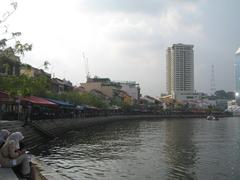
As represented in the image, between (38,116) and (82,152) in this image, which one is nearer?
(82,152)

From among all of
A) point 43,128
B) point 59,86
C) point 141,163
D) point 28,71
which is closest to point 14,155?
point 141,163

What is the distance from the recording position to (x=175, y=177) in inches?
880

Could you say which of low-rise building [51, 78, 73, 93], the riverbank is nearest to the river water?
the riverbank

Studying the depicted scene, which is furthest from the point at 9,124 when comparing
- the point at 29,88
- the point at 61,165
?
the point at 61,165

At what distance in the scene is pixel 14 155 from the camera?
14.4 metres

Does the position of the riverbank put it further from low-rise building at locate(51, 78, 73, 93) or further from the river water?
low-rise building at locate(51, 78, 73, 93)

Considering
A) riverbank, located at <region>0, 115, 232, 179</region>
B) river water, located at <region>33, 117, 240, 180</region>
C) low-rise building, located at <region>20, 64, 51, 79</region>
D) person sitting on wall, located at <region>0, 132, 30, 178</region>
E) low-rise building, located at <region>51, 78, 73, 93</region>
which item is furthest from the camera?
low-rise building, located at <region>51, 78, 73, 93</region>

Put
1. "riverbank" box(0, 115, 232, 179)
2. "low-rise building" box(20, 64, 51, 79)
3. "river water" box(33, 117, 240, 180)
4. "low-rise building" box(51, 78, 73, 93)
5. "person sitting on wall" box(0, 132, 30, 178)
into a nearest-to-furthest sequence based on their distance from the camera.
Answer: "person sitting on wall" box(0, 132, 30, 178), "river water" box(33, 117, 240, 180), "riverbank" box(0, 115, 232, 179), "low-rise building" box(20, 64, 51, 79), "low-rise building" box(51, 78, 73, 93)

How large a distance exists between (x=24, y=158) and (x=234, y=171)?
14484 millimetres

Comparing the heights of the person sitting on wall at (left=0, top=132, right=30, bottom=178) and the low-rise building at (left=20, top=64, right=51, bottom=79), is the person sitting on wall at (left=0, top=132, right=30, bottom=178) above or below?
below

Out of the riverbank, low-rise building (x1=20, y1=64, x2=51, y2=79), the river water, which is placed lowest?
the river water

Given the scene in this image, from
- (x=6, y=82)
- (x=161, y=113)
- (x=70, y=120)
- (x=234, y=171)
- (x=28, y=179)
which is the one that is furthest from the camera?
(x=161, y=113)

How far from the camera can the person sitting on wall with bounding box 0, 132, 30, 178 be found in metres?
14.3

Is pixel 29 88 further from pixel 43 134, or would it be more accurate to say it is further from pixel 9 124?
pixel 43 134
